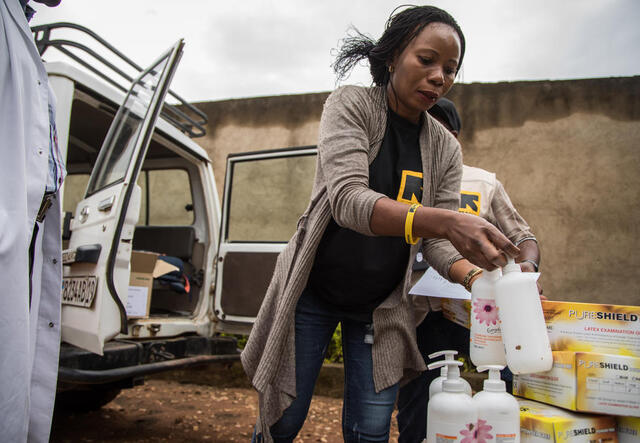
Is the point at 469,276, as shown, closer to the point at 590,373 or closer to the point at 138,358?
the point at 590,373

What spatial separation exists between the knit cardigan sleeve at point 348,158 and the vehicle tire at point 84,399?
3.30 meters

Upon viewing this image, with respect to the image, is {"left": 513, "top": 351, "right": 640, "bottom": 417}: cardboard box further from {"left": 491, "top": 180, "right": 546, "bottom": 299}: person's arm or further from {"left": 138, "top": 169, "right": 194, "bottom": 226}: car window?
{"left": 138, "top": 169, "right": 194, "bottom": 226}: car window

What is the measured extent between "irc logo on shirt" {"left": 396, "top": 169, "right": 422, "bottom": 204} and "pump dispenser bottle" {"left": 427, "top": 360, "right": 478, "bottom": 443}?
57 centimetres

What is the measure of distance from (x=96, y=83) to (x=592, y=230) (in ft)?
14.6

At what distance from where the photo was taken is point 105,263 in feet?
8.49

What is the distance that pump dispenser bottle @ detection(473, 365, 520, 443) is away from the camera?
105 cm

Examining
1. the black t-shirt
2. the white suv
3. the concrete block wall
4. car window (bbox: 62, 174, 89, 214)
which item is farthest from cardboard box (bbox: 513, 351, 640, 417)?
car window (bbox: 62, 174, 89, 214)

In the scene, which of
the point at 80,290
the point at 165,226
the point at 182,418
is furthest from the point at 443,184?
the point at 165,226

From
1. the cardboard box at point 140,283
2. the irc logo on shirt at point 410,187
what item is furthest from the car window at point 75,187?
the irc logo on shirt at point 410,187

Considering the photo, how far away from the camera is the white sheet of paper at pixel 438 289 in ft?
5.25

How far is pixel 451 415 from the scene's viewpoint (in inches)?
42.8

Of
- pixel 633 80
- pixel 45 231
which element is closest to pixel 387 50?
pixel 45 231

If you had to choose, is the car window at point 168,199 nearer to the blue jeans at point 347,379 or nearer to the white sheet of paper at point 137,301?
the white sheet of paper at point 137,301

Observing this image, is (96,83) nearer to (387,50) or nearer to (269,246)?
(269,246)
